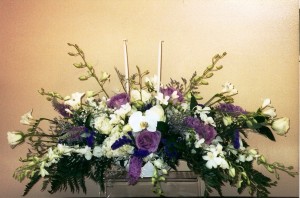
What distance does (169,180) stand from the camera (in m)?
1.05

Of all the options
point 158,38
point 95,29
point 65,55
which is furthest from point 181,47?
point 65,55

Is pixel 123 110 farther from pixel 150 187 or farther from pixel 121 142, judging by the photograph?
pixel 150 187

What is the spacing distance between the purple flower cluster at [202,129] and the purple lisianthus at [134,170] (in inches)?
6.2

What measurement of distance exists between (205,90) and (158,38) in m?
0.26

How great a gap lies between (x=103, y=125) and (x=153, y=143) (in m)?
0.15

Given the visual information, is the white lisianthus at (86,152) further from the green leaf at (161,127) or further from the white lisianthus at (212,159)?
the white lisianthus at (212,159)

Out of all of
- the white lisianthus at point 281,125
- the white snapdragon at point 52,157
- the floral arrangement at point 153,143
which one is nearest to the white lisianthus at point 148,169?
the floral arrangement at point 153,143

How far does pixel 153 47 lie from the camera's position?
1465 mm

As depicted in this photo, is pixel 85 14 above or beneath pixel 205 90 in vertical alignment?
above

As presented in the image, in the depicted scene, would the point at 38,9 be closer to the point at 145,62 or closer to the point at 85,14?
the point at 85,14

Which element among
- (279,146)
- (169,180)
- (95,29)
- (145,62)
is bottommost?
(169,180)

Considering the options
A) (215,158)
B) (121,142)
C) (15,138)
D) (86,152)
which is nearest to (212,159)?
(215,158)

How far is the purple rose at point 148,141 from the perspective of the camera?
993 millimetres

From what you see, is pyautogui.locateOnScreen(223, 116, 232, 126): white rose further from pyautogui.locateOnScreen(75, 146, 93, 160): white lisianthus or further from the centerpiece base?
A: pyautogui.locateOnScreen(75, 146, 93, 160): white lisianthus
